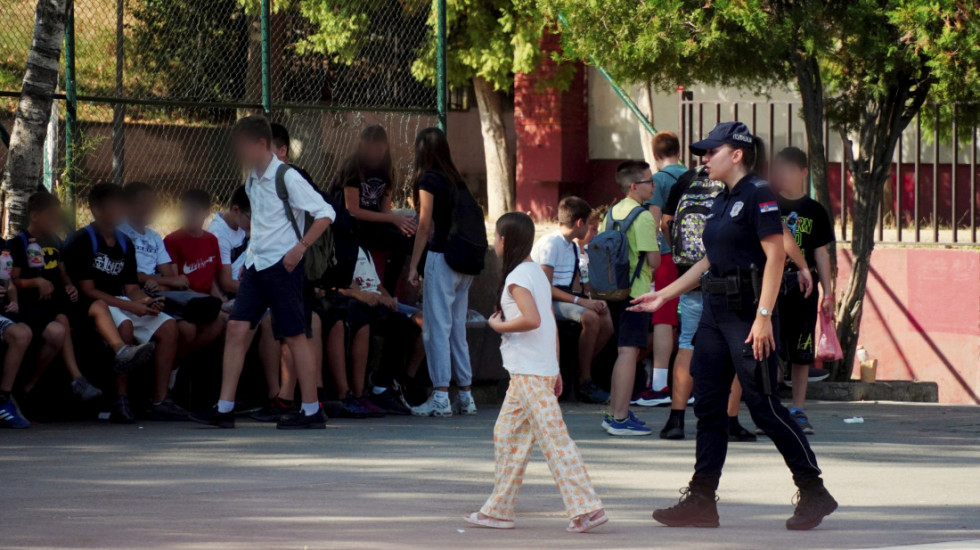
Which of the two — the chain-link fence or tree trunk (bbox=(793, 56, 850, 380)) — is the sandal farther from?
tree trunk (bbox=(793, 56, 850, 380))

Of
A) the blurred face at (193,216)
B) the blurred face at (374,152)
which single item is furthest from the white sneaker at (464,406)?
the blurred face at (193,216)

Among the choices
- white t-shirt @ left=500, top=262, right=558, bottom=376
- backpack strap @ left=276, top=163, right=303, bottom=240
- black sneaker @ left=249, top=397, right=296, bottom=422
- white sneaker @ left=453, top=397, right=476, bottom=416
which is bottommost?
white sneaker @ left=453, top=397, right=476, bottom=416

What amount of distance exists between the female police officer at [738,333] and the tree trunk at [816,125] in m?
6.48

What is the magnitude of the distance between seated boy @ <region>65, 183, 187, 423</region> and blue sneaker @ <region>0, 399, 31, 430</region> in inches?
23.8

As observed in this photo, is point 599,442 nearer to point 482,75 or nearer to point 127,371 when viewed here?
point 127,371

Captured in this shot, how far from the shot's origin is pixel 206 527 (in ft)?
A: 19.9

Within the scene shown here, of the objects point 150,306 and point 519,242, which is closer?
point 519,242

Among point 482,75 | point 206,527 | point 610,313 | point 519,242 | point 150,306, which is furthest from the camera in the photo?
point 482,75

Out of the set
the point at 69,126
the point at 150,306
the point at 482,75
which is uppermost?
the point at 482,75

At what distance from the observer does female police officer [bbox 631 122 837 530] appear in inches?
250

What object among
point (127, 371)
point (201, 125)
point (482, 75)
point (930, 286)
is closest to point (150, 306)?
point (127, 371)

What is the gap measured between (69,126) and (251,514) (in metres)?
4.92

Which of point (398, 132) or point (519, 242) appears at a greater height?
point (398, 132)

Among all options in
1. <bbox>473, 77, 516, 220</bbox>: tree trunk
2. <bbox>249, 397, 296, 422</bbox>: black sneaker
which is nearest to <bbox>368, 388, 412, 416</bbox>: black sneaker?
<bbox>249, 397, 296, 422</bbox>: black sneaker
